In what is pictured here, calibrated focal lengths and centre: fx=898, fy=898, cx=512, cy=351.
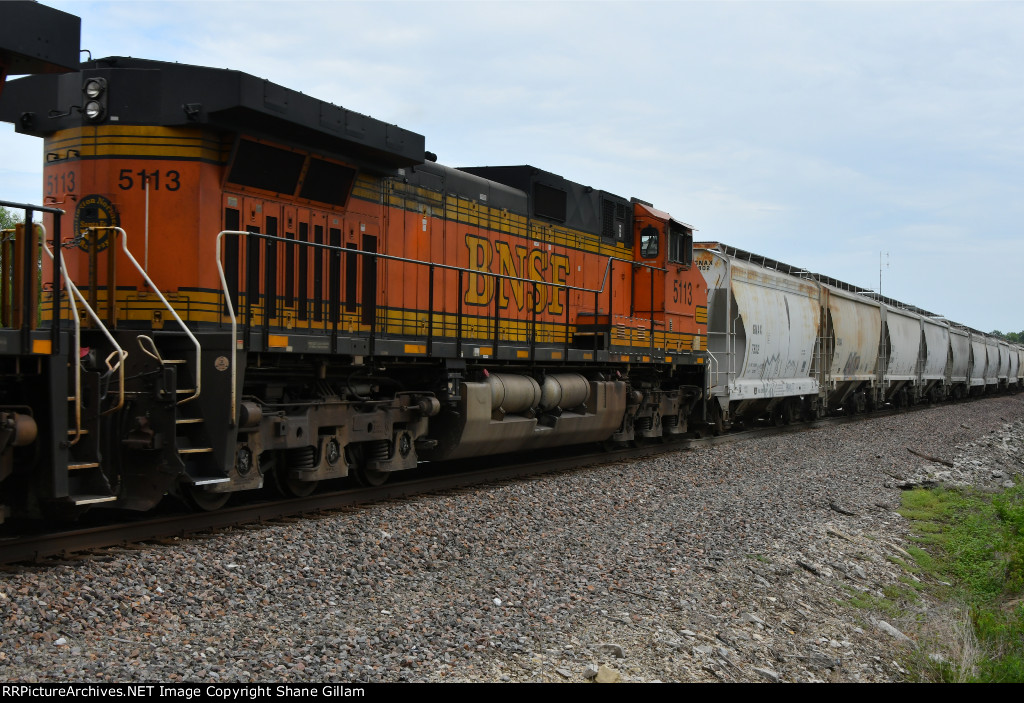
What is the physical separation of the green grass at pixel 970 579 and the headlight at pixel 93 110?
23.1 feet

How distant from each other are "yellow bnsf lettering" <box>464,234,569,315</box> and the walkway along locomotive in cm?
3

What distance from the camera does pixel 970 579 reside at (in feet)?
26.2

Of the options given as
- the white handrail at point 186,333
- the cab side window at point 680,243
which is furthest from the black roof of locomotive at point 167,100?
the cab side window at point 680,243

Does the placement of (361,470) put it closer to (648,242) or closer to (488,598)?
(488,598)

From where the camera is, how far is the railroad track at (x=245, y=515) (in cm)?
561

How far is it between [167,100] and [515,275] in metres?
5.32

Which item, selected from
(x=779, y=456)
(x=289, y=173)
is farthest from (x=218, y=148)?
(x=779, y=456)

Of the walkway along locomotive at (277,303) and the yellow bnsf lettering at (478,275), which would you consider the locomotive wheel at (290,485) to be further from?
the yellow bnsf lettering at (478,275)

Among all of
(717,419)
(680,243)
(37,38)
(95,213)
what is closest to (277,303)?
(95,213)

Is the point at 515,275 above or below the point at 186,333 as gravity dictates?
above

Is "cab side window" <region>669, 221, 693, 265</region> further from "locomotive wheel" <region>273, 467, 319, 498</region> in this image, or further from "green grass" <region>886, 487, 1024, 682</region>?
"locomotive wheel" <region>273, 467, 319, 498</region>

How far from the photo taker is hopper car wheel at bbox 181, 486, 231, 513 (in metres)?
6.82

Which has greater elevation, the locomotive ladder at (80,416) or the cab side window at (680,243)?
the cab side window at (680,243)

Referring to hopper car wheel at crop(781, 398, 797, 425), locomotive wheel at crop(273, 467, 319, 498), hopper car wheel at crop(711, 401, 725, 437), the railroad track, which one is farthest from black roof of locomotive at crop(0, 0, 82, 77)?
hopper car wheel at crop(781, 398, 797, 425)
